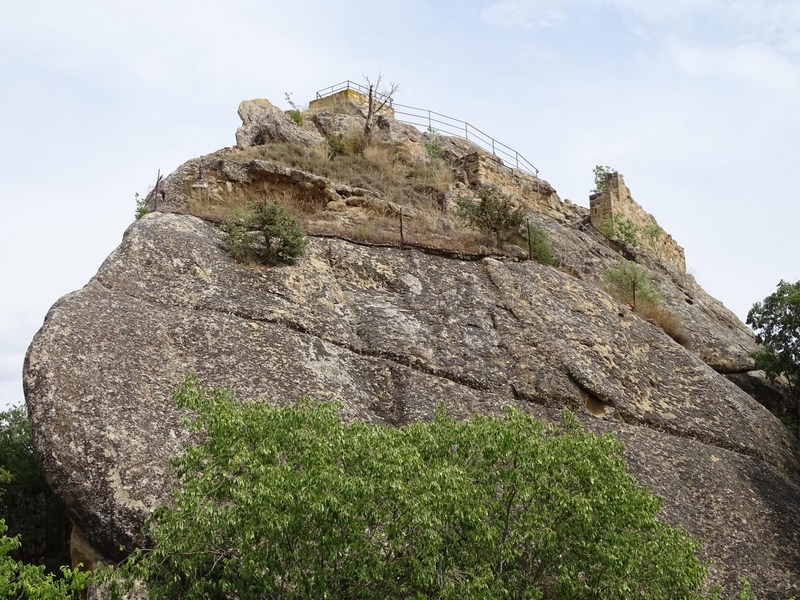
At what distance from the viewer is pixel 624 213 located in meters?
31.1

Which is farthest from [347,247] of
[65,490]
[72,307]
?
[65,490]

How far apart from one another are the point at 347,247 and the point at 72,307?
695 cm

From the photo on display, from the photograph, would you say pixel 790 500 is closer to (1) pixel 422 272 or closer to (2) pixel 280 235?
(1) pixel 422 272

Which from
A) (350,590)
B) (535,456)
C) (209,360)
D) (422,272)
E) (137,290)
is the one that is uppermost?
(422,272)

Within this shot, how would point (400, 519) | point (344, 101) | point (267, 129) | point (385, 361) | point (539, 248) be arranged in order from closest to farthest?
point (400, 519)
point (385, 361)
point (539, 248)
point (267, 129)
point (344, 101)

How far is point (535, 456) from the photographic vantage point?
9.32 m

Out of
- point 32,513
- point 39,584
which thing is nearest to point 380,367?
point 39,584

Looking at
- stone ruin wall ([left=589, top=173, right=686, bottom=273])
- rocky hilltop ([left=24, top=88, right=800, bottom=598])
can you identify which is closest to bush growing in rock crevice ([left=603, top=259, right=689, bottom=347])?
rocky hilltop ([left=24, top=88, right=800, bottom=598])

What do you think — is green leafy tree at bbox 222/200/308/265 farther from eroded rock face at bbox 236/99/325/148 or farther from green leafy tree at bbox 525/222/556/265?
eroded rock face at bbox 236/99/325/148

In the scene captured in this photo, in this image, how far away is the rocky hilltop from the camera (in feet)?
36.4

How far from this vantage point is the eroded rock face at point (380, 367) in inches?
434

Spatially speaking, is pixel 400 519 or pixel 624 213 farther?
pixel 624 213

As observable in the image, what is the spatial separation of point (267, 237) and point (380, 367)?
13.7 ft

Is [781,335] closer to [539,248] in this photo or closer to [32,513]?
[539,248]
